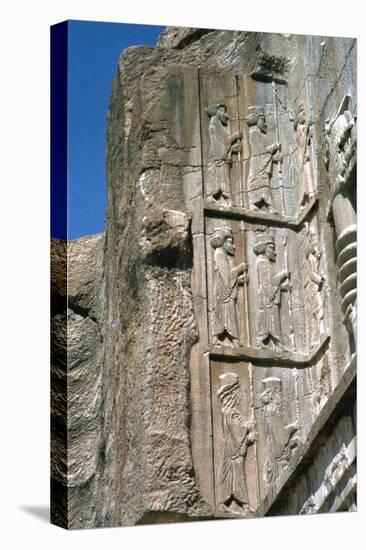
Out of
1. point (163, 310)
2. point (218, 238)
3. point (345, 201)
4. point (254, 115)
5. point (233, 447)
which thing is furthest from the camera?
point (254, 115)

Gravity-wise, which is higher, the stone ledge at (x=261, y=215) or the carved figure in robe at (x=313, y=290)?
the stone ledge at (x=261, y=215)

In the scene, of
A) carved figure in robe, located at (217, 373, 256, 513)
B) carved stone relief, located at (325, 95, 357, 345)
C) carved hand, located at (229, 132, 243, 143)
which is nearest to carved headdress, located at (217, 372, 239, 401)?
carved figure in robe, located at (217, 373, 256, 513)

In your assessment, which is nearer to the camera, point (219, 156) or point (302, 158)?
point (219, 156)

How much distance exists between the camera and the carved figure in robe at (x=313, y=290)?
1273 centimetres

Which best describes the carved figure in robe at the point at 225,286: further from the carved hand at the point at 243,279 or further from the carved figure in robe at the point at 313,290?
the carved figure in robe at the point at 313,290

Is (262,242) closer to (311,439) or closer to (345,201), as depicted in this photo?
(345,201)

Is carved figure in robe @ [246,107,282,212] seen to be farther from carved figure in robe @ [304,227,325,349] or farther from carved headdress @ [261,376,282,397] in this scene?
carved headdress @ [261,376,282,397]

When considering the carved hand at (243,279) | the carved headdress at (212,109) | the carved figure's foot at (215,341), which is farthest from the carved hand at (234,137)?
the carved figure's foot at (215,341)

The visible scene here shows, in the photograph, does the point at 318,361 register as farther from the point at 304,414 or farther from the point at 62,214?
the point at 62,214

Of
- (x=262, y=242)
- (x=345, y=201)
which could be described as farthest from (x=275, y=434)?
(x=345, y=201)

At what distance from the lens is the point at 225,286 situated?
12.5m

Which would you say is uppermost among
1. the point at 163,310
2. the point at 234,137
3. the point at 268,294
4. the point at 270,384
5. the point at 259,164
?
the point at 234,137

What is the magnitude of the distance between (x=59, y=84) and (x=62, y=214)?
972 mm

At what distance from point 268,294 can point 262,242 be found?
0.41m
